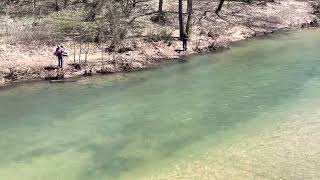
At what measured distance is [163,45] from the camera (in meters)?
44.8

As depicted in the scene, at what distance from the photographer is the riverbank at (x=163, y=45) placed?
3712 centimetres

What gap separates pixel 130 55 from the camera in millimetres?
41219

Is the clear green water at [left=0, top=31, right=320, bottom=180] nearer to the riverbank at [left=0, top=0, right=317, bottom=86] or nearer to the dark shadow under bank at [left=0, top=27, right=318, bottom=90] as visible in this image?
the dark shadow under bank at [left=0, top=27, right=318, bottom=90]

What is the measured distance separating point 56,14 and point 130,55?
44.4 feet

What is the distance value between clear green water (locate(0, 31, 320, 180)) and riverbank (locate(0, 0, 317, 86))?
1.70 metres

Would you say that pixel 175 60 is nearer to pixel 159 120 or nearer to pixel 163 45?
pixel 163 45

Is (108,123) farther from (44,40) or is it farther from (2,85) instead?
(44,40)

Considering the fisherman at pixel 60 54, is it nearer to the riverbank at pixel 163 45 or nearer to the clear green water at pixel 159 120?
the riverbank at pixel 163 45

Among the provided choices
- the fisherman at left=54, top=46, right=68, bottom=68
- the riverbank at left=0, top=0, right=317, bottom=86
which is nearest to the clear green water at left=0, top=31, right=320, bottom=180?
the riverbank at left=0, top=0, right=317, bottom=86

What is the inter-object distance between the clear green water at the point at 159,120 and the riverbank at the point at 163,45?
1698 mm

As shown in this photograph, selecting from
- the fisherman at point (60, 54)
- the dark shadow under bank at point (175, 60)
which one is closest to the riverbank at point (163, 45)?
the dark shadow under bank at point (175, 60)

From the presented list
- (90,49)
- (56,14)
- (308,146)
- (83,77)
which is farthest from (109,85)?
(56,14)

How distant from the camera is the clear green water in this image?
73.2 feet

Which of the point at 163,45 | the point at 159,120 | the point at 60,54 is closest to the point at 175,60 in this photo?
the point at 163,45
